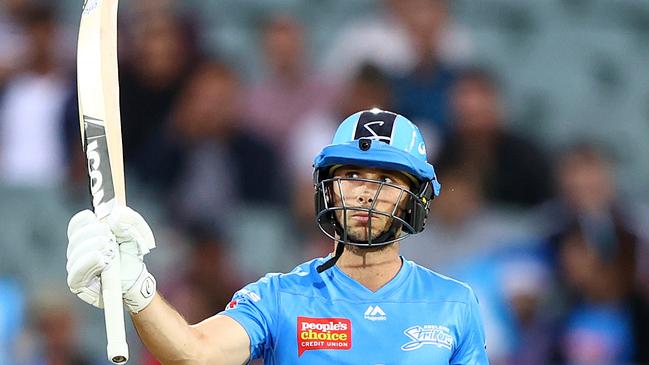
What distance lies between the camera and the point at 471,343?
4031 millimetres

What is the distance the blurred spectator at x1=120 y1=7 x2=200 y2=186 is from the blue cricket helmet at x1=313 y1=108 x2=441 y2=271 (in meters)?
3.79

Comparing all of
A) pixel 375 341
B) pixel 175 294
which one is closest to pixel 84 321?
pixel 175 294

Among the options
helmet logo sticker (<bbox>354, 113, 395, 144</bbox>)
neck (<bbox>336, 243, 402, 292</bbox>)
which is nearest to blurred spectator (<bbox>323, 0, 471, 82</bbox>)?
helmet logo sticker (<bbox>354, 113, 395, 144</bbox>)

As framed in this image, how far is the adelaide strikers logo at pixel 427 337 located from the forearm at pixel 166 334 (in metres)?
0.68

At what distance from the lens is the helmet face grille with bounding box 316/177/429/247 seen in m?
3.96

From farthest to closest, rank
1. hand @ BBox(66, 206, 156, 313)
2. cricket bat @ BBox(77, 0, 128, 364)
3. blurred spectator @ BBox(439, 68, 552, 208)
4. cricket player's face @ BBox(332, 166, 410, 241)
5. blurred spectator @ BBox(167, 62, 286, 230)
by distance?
blurred spectator @ BBox(439, 68, 552, 208)
blurred spectator @ BBox(167, 62, 286, 230)
cricket player's face @ BBox(332, 166, 410, 241)
cricket bat @ BBox(77, 0, 128, 364)
hand @ BBox(66, 206, 156, 313)

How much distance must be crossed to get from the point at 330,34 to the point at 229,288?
6.96ft

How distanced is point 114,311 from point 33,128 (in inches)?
182

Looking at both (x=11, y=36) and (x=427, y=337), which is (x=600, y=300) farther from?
(x=11, y=36)

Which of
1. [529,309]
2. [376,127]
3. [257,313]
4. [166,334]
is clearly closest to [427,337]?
[257,313]

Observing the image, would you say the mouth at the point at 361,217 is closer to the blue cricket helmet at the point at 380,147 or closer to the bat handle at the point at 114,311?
the blue cricket helmet at the point at 380,147

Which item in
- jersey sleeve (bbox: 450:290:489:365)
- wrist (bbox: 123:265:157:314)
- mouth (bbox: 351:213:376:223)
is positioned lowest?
jersey sleeve (bbox: 450:290:489:365)

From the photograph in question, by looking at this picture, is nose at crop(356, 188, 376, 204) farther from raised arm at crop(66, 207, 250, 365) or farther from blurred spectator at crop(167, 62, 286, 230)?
blurred spectator at crop(167, 62, 286, 230)

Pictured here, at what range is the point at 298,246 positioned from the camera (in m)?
7.63
